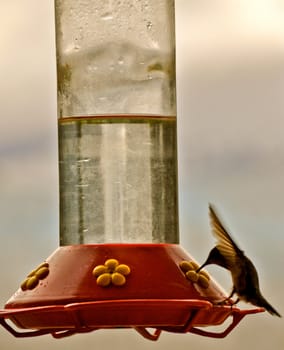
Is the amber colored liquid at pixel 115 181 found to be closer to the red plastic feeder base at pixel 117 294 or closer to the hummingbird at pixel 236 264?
the red plastic feeder base at pixel 117 294

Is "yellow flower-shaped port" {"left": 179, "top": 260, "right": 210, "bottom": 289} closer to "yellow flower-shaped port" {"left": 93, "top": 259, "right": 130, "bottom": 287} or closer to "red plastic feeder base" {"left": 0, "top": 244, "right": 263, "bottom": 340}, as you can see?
"red plastic feeder base" {"left": 0, "top": 244, "right": 263, "bottom": 340}

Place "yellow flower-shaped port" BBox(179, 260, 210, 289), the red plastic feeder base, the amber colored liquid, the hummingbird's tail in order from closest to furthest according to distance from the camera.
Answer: the red plastic feeder base → "yellow flower-shaped port" BBox(179, 260, 210, 289) → the amber colored liquid → the hummingbird's tail

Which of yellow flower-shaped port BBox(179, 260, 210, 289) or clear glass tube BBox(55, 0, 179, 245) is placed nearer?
yellow flower-shaped port BBox(179, 260, 210, 289)

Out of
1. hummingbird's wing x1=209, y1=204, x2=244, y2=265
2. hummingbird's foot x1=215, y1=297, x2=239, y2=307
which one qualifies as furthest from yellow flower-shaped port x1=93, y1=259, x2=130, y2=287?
hummingbird's wing x1=209, y1=204, x2=244, y2=265

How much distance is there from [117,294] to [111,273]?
0.52 feet

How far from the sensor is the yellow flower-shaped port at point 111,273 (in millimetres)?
6488

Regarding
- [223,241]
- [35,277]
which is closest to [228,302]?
[223,241]

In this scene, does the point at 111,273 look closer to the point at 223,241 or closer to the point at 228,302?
the point at 228,302

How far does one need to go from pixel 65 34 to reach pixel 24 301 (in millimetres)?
1721

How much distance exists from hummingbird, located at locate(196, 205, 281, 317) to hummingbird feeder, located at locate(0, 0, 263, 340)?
0.22 metres

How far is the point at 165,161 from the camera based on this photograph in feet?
24.0

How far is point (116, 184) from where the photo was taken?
23.2 ft

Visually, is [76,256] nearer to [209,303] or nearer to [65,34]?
[209,303]

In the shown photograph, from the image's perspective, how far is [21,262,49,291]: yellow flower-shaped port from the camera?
681cm
